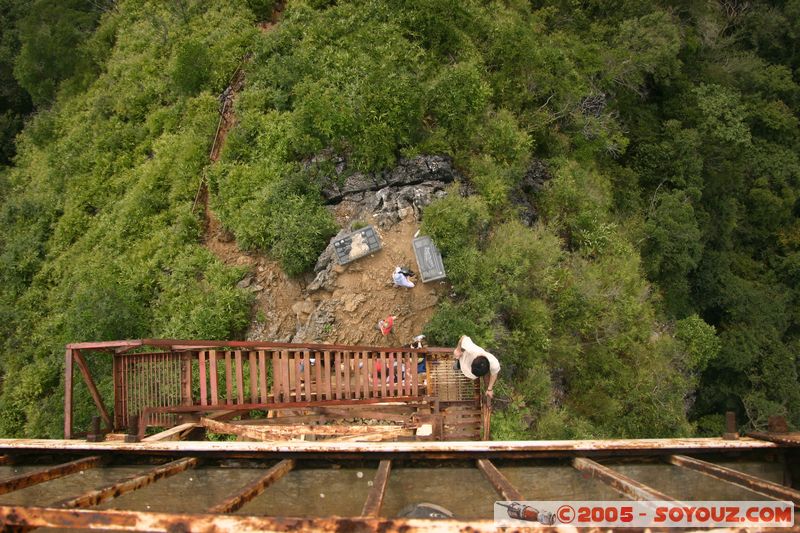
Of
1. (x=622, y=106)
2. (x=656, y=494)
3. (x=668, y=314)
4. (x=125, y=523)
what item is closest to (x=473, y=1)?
(x=622, y=106)

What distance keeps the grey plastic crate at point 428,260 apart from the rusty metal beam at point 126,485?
16.5ft

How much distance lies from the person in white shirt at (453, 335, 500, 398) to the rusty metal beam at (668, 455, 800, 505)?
248 centimetres

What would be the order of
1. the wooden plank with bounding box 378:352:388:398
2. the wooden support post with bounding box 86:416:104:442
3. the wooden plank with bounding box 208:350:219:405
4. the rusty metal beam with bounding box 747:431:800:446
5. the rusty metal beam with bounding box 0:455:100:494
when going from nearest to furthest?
the rusty metal beam with bounding box 0:455:100:494
the rusty metal beam with bounding box 747:431:800:446
the wooden support post with bounding box 86:416:104:442
the wooden plank with bounding box 208:350:219:405
the wooden plank with bounding box 378:352:388:398

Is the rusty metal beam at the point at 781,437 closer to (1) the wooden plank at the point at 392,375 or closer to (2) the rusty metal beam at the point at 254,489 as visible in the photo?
(2) the rusty metal beam at the point at 254,489

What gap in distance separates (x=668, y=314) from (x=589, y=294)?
15.8 feet

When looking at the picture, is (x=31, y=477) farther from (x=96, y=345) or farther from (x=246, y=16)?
(x=246, y=16)

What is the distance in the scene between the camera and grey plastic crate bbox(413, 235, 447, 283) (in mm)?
8320

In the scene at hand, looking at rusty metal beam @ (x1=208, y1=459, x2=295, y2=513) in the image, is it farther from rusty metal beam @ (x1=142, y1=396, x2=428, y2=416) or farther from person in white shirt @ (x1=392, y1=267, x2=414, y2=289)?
person in white shirt @ (x1=392, y1=267, x2=414, y2=289)

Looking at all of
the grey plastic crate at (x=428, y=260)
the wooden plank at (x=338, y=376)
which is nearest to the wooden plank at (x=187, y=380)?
the wooden plank at (x=338, y=376)

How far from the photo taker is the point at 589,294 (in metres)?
9.61

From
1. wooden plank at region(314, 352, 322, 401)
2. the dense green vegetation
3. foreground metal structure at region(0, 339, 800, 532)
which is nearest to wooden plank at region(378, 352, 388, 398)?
wooden plank at region(314, 352, 322, 401)

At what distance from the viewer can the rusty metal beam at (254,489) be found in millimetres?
2873

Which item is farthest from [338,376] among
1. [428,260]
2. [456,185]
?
[456,185]

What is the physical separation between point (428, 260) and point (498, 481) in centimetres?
521
